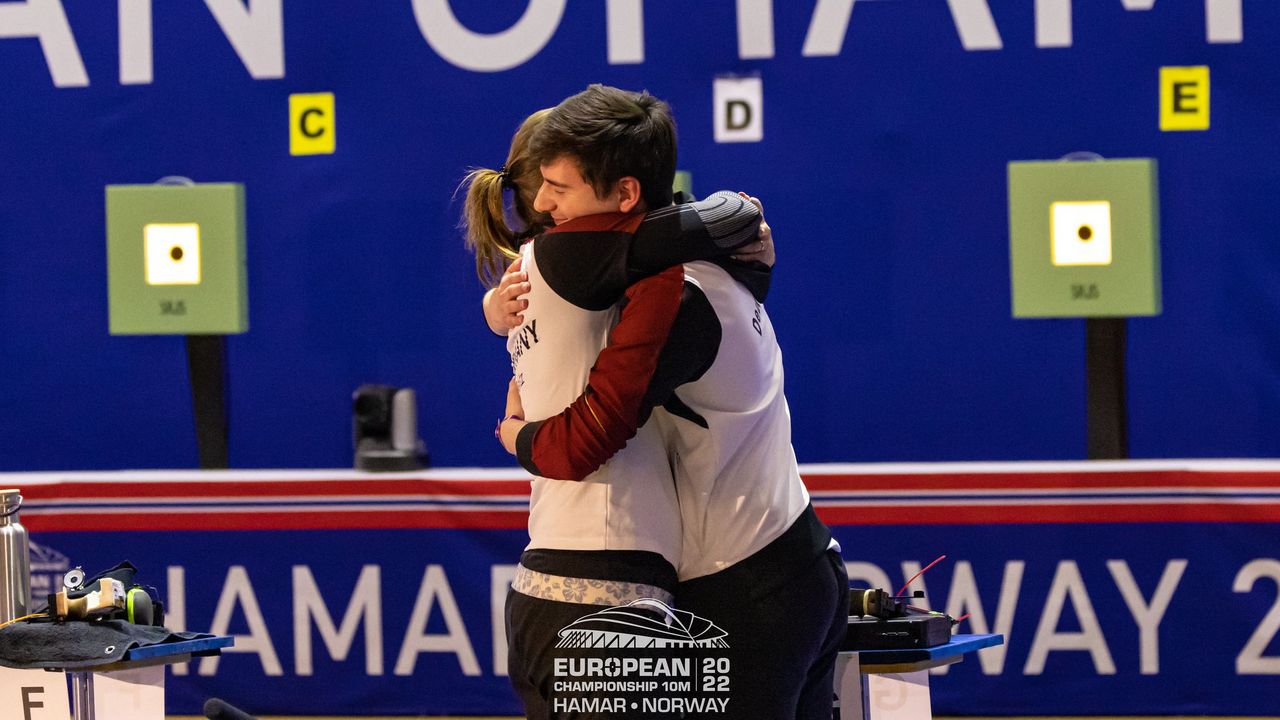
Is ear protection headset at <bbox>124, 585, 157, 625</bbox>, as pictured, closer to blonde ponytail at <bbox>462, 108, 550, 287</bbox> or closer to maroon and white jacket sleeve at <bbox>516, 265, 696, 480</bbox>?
blonde ponytail at <bbox>462, 108, 550, 287</bbox>

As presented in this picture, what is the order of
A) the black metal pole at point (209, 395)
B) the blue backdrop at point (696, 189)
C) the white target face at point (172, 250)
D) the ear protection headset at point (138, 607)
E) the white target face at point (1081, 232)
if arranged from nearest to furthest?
the ear protection headset at point (138, 607) < the white target face at point (1081, 232) < the blue backdrop at point (696, 189) < the white target face at point (172, 250) < the black metal pole at point (209, 395)

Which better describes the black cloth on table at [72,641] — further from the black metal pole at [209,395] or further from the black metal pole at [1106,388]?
the black metal pole at [1106,388]

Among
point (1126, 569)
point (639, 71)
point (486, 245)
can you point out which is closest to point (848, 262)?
point (639, 71)

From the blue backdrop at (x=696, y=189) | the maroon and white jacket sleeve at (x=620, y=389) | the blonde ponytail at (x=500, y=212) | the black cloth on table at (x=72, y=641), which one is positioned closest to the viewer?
the maroon and white jacket sleeve at (x=620, y=389)

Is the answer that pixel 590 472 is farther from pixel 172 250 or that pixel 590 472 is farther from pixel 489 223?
pixel 172 250

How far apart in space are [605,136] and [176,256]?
2732mm

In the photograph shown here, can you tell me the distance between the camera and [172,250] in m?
3.95

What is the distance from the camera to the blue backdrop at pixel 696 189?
375 cm

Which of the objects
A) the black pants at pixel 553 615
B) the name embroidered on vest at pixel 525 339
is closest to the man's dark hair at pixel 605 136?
the name embroidered on vest at pixel 525 339

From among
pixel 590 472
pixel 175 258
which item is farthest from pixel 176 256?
pixel 590 472

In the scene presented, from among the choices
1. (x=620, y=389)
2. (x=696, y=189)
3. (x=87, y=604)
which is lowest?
(x=87, y=604)

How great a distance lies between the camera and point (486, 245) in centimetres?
169

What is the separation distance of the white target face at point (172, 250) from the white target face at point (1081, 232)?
230 centimetres

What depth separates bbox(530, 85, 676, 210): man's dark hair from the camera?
152 centimetres
